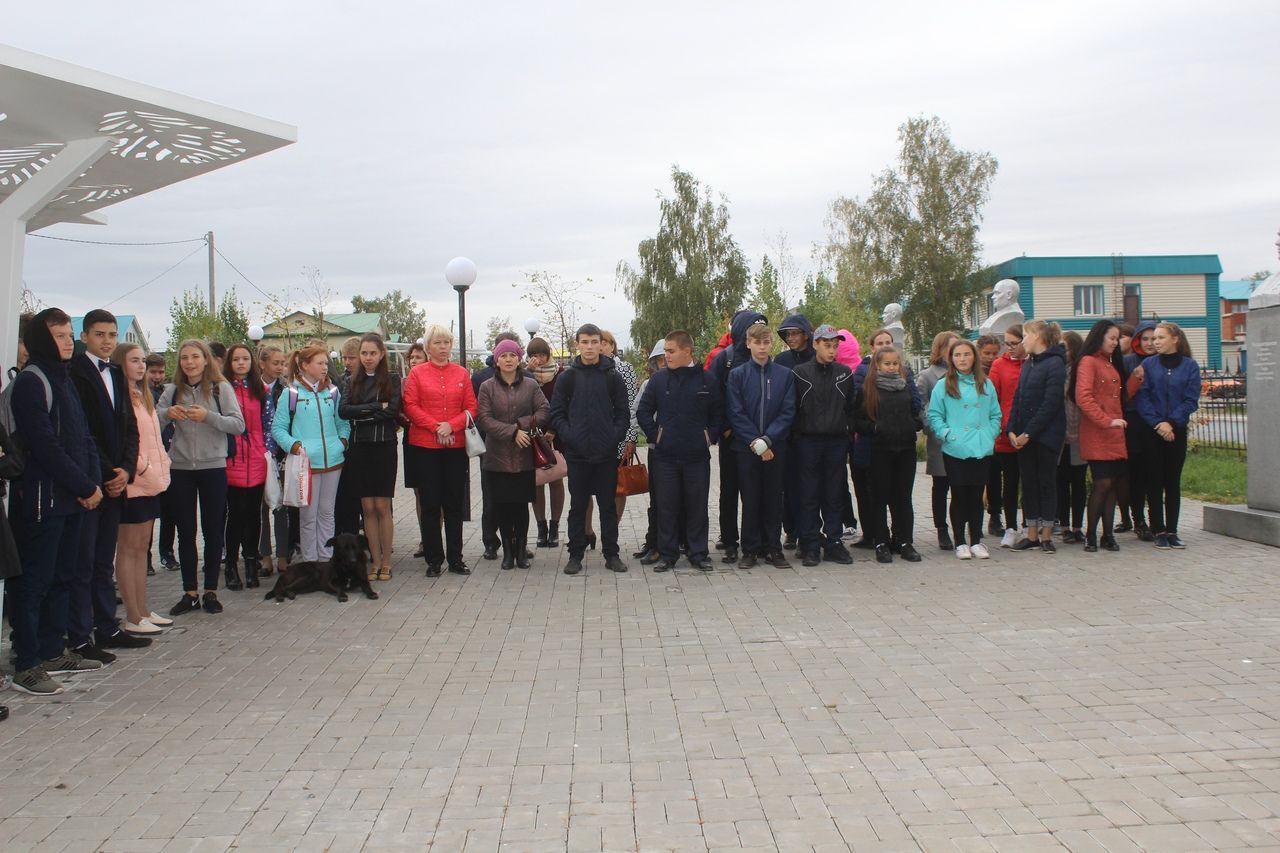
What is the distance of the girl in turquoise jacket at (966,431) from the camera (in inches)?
380

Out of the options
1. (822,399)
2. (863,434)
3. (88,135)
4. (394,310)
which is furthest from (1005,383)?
(394,310)

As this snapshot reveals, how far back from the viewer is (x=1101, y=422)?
31.9 ft

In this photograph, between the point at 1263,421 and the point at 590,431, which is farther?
the point at 1263,421

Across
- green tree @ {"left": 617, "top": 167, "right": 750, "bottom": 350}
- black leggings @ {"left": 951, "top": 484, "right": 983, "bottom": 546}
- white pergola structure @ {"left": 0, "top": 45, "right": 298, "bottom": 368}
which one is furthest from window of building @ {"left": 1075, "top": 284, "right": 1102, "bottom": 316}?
white pergola structure @ {"left": 0, "top": 45, "right": 298, "bottom": 368}

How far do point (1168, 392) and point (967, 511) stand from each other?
2122 millimetres

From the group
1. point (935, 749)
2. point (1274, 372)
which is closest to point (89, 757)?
point (935, 749)

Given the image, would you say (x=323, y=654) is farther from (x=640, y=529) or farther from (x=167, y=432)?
(x=640, y=529)

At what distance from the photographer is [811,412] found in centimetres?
956

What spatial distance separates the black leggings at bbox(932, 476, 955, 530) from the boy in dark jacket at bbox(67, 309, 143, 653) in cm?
677

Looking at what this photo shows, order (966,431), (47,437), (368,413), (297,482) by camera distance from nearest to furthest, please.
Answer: (47,437) < (297,482) < (368,413) < (966,431)

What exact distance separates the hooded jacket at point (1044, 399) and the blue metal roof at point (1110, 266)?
176 feet

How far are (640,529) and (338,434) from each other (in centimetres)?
417

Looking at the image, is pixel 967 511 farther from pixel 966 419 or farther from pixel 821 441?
pixel 821 441

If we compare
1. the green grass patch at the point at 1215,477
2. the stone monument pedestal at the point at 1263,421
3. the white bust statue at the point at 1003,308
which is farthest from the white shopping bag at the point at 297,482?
the green grass patch at the point at 1215,477
